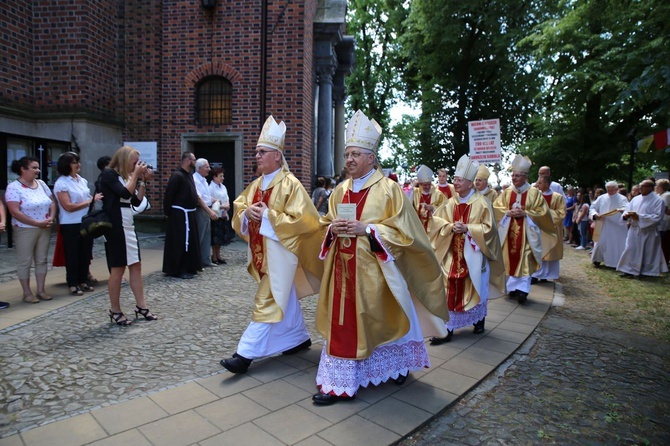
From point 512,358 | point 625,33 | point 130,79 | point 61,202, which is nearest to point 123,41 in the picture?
point 130,79

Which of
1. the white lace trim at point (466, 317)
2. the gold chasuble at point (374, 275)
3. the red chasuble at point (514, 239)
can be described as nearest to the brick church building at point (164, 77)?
the red chasuble at point (514, 239)

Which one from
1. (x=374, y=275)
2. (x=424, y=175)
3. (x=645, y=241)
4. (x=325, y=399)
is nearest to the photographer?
(x=325, y=399)

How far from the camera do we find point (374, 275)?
344 cm

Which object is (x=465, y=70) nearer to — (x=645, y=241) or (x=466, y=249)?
A: (x=645, y=241)

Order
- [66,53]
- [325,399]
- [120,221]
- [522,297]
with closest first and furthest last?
[325,399]
[120,221]
[522,297]
[66,53]

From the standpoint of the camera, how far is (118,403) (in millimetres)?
3268

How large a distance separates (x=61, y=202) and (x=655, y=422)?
7.12m

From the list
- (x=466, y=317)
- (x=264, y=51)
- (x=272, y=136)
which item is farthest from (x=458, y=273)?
(x=264, y=51)

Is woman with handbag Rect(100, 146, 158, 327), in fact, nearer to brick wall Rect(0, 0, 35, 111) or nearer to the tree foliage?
brick wall Rect(0, 0, 35, 111)

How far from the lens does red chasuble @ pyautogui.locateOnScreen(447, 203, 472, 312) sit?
516cm

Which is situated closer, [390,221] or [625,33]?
[390,221]

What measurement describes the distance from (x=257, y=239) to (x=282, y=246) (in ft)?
1.23

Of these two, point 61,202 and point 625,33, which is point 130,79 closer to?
point 61,202

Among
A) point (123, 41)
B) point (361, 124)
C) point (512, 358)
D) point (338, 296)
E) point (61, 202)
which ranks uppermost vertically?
point (123, 41)
